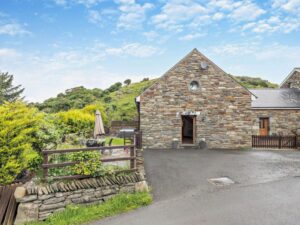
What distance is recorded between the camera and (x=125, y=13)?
1262 cm

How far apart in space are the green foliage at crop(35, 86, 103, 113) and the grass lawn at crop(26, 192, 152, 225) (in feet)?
97.2

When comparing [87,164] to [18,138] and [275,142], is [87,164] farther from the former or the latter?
[275,142]

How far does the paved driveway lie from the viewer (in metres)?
5.00

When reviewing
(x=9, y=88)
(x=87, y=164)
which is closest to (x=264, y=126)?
(x=87, y=164)

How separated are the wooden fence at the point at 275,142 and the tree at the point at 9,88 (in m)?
46.0

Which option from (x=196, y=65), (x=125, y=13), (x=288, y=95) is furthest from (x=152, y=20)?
(x=288, y=95)

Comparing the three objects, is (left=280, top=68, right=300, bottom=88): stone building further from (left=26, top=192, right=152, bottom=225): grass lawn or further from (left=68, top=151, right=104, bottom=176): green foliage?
(left=68, top=151, right=104, bottom=176): green foliage

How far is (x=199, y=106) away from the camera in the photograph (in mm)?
14547

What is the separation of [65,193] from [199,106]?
432 inches

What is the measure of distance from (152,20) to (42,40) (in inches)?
363

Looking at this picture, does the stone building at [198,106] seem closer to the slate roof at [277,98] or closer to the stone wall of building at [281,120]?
the stone wall of building at [281,120]

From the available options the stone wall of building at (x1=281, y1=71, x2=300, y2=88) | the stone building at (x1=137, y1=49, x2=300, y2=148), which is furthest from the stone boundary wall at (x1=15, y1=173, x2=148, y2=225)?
the stone wall of building at (x1=281, y1=71, x2=300, y2=88)

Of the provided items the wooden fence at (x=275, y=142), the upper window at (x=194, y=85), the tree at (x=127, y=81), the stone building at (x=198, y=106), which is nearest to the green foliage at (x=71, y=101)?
the tree at (x=127, y=81)

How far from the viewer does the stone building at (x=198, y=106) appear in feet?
47.4
